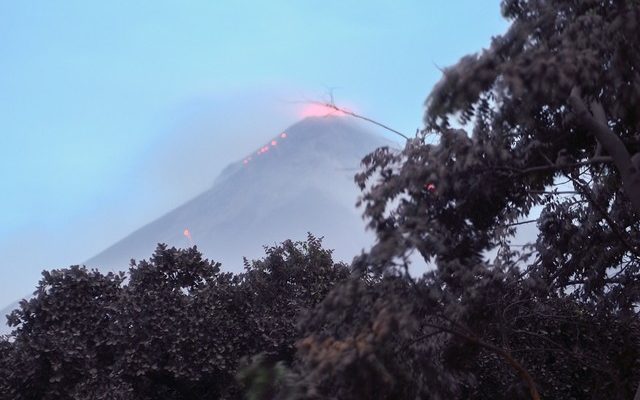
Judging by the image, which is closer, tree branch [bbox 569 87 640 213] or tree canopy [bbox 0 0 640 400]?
tree canopy [bbox 0 0 640 400]

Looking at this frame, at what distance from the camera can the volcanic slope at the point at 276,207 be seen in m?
76.6

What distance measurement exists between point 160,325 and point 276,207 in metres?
71.7

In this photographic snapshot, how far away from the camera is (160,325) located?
11.6 meters

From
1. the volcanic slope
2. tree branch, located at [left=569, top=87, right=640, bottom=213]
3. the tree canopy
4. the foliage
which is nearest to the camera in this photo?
the tree canopy

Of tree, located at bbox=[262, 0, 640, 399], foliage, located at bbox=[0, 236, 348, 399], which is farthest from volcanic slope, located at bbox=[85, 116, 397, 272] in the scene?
tree, located at bbox=[262, 0, 640, 399]

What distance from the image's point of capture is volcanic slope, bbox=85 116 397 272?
A: 7656cm

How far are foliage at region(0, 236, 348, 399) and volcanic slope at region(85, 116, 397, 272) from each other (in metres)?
52.4

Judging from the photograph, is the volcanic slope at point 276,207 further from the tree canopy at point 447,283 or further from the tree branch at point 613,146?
the tree branch at point 613,146

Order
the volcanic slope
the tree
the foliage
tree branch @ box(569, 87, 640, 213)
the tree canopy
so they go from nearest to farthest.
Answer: the tree
the tree canopy
tree branch @ box(569, 87, 640, 213)
the foliage
the volcanic slope

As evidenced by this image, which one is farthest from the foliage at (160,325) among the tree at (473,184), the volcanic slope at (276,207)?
the volcanic slope at (276,207)

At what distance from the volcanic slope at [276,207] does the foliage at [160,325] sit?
52.4 meters

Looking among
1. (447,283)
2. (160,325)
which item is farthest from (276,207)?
(447,283)

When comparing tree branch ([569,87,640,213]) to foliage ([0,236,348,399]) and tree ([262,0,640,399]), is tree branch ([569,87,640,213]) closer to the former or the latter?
tree ([262,0,640,399])

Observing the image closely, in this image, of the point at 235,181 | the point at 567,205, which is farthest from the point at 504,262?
the point at 235,181
